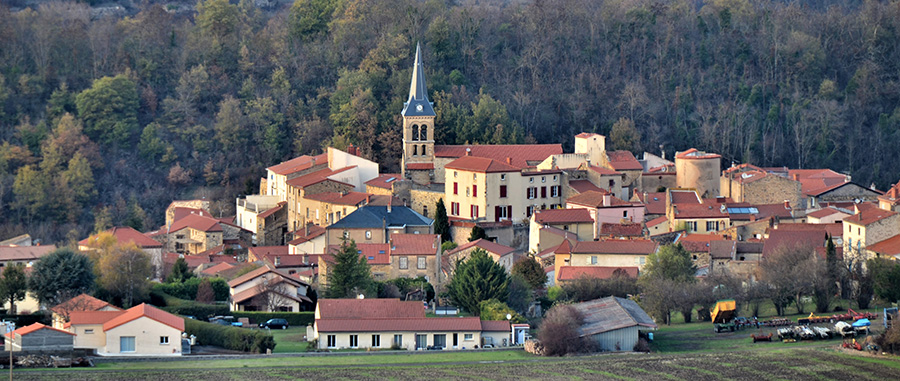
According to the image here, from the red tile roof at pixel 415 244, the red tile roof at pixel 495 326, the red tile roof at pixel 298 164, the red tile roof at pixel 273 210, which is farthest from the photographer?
the red tile roof at pixel 298 164

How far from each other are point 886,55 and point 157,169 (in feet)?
148

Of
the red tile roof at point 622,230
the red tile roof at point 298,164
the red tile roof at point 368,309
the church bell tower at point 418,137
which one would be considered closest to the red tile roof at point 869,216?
the red tile roof at point 622,230

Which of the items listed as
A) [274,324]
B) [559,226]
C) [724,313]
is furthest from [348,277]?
[724,313]

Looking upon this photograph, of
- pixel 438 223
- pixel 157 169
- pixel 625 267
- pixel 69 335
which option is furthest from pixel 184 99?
pixel 69 335

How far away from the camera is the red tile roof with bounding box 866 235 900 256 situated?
220 feet

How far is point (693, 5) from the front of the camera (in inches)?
4471

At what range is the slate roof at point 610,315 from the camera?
57781 millimetres

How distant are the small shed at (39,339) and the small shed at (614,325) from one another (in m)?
16.0

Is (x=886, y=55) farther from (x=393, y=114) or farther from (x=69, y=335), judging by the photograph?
(x=69, y=335)

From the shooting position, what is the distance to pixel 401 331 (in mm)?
57906

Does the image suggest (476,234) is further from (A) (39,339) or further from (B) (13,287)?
(A) (39,339)

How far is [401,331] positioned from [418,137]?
88.7 feet

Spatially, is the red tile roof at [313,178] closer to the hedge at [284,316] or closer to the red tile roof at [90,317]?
the hedge at [284,316]

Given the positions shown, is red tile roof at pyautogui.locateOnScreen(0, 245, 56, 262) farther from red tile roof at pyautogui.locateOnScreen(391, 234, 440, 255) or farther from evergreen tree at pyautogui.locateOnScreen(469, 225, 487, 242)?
evergreen tree at pyautogui.locateOnScreen(469, 225, 487, 242)
